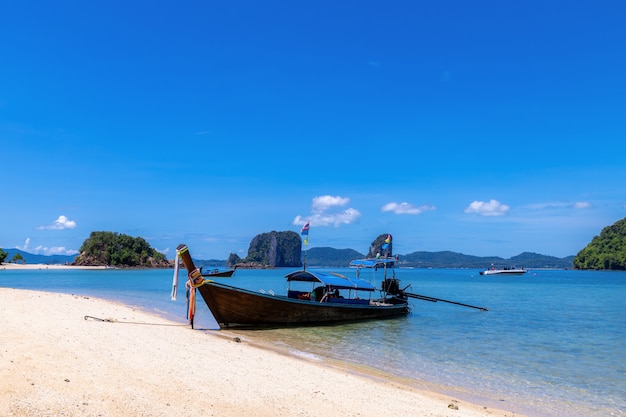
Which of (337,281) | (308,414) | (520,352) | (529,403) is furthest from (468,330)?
(308,414)

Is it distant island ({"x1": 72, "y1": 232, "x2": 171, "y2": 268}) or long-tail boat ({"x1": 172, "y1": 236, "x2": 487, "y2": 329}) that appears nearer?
long-tail boat ({"x1": 172, "y1": 236, "x2": 487, "y2": 329})

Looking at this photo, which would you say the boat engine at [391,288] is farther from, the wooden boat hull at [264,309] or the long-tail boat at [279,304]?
the wooden boat hull at [264,309]

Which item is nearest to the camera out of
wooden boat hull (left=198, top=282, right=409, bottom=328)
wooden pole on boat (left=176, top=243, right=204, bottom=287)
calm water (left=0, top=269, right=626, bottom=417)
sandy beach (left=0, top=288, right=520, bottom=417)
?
sandy beach (left=0, top=288, right=520, bottom=417)

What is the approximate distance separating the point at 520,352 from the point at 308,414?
1299 centimetres

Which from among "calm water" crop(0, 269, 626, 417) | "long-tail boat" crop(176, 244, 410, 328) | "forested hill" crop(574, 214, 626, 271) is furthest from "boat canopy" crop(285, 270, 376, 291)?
"forested hill" crop(574, 214, 626, 271)

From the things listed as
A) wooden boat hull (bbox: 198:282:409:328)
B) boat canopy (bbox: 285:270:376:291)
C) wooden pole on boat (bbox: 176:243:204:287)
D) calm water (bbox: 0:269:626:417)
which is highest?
wooden pole on boat (bbox: 176:243:204:287)

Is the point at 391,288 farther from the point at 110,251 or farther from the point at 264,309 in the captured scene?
the point at 110,251

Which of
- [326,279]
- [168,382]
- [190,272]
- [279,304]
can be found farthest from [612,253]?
[168,382]

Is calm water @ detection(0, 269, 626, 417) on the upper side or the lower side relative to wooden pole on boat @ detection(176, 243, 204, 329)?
lower

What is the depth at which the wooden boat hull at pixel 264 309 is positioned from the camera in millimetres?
18875

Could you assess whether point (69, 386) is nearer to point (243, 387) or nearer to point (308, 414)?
point (243, 387)

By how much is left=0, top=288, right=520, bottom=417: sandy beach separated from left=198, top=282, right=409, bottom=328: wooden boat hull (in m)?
5.08

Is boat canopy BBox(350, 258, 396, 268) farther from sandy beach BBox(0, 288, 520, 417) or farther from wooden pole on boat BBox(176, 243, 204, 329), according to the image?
sandy beach BBox(0, 288, 520, 417)

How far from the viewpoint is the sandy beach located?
6.90 m
